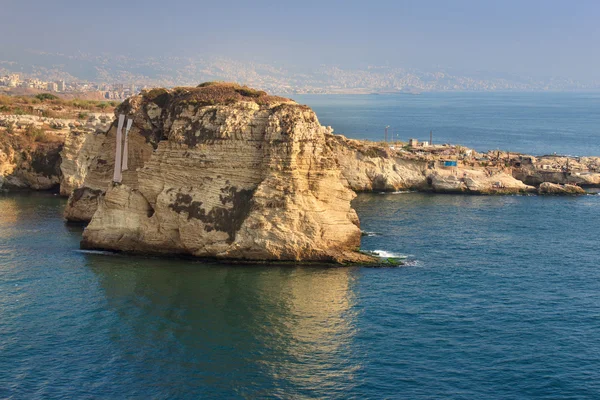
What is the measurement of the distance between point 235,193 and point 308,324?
45.1 feet

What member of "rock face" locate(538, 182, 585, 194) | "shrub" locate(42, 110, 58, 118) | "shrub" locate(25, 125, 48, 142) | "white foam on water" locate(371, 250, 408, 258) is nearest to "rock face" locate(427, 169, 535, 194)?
"rock face" locate(538, 182, 585, 194)

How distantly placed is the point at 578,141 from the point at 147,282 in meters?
116

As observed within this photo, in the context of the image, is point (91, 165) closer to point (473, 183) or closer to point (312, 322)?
point (312, 322)

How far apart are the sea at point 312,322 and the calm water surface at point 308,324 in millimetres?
94

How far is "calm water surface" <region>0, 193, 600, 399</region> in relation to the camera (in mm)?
27500

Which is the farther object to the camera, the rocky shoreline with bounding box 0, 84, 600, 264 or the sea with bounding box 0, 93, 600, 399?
the rocky shoreline with bounding box 0, 84, 600, 264

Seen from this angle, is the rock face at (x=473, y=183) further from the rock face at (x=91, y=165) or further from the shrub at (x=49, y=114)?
the shrub at (x=49, y=114)

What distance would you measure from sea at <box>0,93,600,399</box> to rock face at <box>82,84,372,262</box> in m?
1.54

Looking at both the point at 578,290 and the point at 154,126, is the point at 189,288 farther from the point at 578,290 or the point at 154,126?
the point at 578,290

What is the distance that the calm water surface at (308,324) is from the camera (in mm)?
27500

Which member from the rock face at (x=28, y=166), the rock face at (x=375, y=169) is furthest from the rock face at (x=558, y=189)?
the rock face at (x=28, y=166)

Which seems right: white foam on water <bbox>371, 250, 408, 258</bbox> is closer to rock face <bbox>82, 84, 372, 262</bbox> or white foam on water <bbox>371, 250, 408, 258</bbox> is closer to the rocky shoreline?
the rocky shoreline

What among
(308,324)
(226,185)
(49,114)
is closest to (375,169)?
(226,185)

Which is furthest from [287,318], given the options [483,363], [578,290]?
[578,290]
